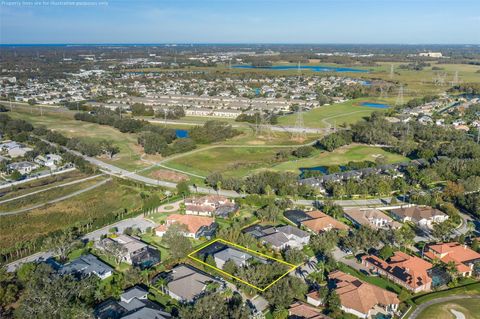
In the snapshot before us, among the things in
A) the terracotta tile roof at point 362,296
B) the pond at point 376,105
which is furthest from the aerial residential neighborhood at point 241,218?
the pond at point 376,105

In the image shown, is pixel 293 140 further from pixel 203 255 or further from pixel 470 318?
pixel 470 318

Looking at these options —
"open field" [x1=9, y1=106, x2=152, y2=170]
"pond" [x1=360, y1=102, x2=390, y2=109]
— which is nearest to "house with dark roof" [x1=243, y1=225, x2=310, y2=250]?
"open field" [x1=9, y1=106, x2=152, y2=170]

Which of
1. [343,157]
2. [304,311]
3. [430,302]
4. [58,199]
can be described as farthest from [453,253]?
[58,199]

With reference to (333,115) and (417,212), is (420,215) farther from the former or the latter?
(333,115)

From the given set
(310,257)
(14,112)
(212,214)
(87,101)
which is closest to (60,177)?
(212,214)

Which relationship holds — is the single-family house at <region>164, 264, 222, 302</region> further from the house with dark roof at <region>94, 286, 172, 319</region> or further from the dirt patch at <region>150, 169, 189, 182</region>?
the dirt patch at <region>150, 169, 189, 182</region>

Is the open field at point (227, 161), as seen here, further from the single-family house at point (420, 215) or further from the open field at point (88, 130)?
the single-family house at point (420, 215)
